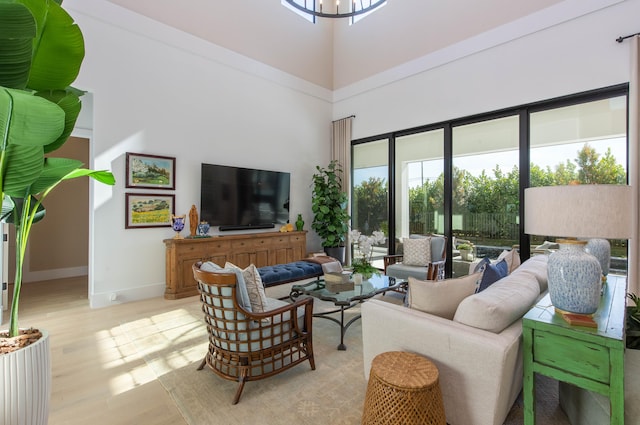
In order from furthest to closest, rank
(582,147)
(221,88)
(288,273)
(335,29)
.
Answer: (335,29)
(221,88)
(288,273)
(582,147)

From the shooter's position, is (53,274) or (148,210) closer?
(148,210)

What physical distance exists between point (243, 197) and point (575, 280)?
15.7ft

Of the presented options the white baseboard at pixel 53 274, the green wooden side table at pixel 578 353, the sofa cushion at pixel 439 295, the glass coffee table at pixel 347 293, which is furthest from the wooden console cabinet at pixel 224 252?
the green wooden side table at pixel 578 353

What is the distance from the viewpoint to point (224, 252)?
15.9 ft

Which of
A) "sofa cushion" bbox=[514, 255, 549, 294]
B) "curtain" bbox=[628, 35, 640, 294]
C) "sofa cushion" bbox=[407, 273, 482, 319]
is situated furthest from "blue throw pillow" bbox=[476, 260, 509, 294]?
"curtain" bbox=[628, 35, 640, 294]

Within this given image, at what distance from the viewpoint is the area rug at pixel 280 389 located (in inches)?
73.7

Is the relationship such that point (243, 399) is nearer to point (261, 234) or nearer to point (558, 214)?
point (558, 214)

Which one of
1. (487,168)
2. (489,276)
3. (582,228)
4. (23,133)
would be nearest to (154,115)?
(23,133)

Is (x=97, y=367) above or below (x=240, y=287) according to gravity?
below

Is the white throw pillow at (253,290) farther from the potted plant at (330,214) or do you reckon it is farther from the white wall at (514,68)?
the white wall at (514,68)

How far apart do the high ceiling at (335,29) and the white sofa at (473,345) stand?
186 inches

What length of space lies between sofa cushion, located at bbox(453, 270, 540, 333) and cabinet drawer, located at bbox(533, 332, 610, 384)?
168 mm

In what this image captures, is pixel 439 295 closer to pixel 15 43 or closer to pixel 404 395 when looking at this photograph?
pixel 404 395

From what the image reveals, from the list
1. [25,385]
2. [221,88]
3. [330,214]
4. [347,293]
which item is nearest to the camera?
[25,385]
